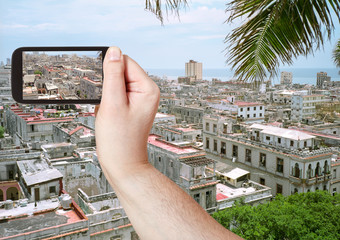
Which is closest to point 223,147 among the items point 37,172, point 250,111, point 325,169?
point 325,169

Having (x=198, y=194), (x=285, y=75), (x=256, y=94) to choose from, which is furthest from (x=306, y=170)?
(x=285, y=75)

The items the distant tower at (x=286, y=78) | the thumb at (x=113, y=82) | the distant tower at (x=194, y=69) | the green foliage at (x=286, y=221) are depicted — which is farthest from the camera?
the distant tower at (x=194, y=69)

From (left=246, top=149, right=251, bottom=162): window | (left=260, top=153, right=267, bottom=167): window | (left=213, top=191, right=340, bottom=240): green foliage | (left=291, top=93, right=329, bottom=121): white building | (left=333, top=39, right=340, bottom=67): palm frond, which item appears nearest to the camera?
(left=333, top=39, right=340, bottom=67): palm frond

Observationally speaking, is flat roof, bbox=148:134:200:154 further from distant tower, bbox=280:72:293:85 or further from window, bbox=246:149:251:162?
distant tower, bbox=280:72:293:85

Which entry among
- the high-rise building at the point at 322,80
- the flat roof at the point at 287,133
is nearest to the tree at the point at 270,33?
the flat roof at the point at 287,133

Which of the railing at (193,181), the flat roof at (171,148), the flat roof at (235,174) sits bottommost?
the flat roof at (235,174)

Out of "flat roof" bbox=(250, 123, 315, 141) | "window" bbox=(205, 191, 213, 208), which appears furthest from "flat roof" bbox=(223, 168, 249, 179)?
"flat roof" bbox=(250, 123, 315, 141)

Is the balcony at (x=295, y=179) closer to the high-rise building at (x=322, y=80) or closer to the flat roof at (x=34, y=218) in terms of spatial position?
the flat roof at (x=34, y=218)
